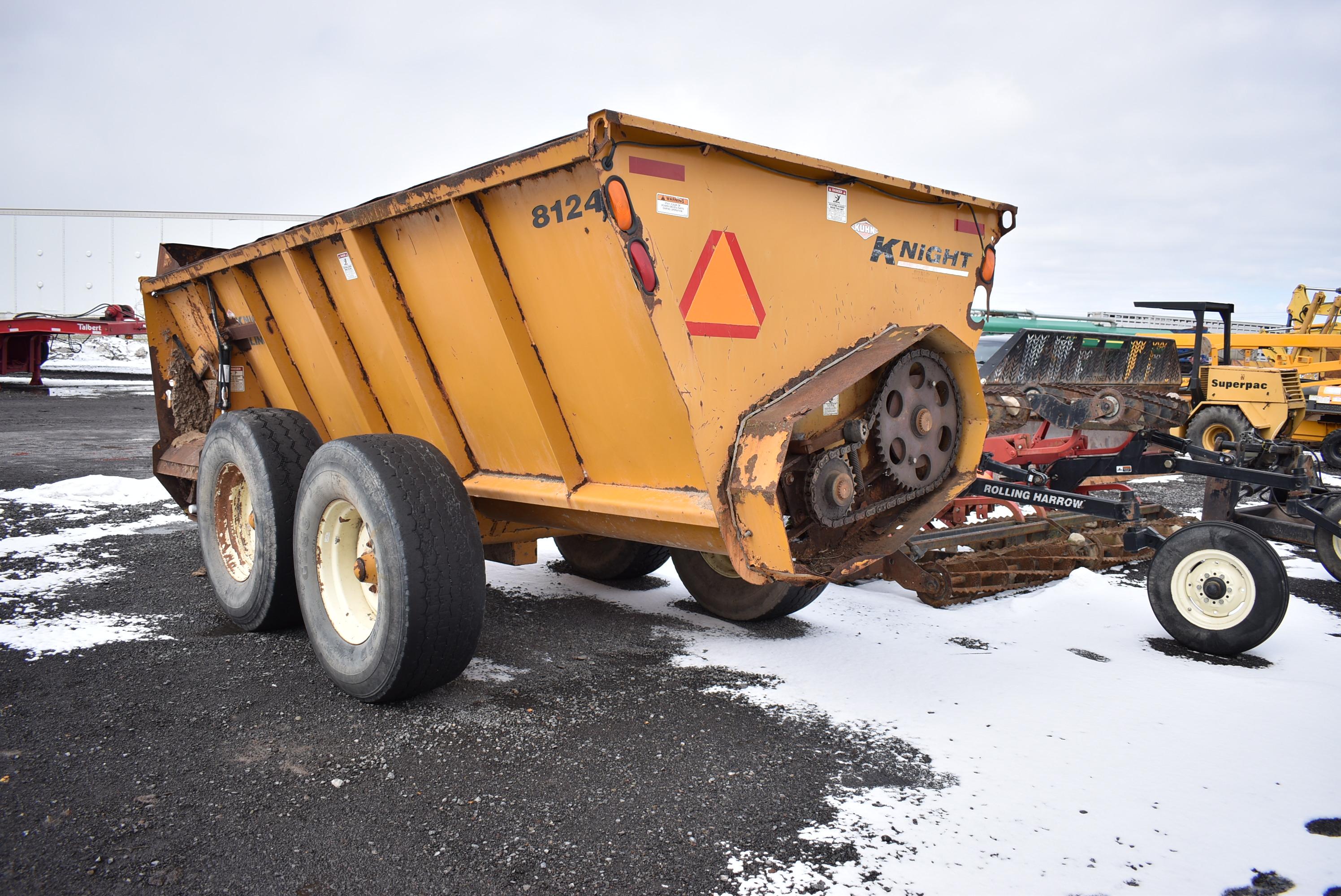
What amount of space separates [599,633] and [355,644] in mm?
1318

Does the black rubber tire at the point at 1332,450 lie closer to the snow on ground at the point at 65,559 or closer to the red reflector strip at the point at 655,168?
the red reflector strip at the point at 655,168

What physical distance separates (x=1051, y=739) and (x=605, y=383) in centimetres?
209

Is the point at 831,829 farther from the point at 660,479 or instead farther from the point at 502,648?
the point at 502,648

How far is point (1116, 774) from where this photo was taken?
9.65 feet

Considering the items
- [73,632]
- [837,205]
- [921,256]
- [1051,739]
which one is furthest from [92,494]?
[1051,739]

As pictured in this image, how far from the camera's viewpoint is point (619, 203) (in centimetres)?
273

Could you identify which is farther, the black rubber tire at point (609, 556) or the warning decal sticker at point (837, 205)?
the black rubber tire at point (609, 556)

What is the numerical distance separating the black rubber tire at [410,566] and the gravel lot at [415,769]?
0.16 meters

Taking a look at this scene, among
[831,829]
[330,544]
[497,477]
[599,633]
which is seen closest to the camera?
[831,829]

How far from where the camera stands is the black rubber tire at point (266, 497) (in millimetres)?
4000

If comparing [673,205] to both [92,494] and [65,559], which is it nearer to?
[65,559]

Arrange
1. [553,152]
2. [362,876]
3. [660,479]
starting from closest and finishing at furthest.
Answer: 1. [362,876]
2. [553,152]
3. [660,479]

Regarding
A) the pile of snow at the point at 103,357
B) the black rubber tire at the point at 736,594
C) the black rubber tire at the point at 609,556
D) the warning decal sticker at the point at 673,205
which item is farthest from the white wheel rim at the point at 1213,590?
the pile of snow at the point at 103,357

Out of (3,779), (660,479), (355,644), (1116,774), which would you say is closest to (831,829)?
(1116,774)
